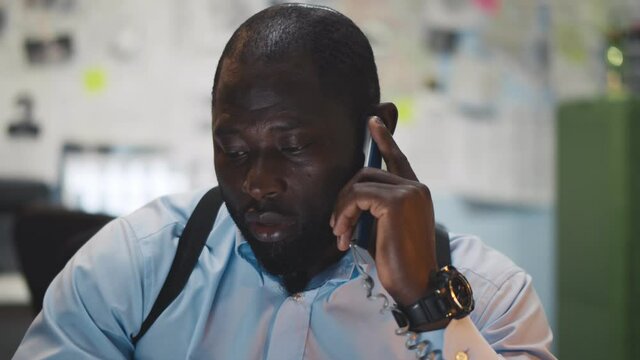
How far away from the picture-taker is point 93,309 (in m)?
1.00

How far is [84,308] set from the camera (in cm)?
99

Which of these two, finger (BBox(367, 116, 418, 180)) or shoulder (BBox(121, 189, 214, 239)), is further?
shoulder (BBox(121, 189, 214, 239))

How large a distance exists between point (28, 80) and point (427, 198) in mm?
1895

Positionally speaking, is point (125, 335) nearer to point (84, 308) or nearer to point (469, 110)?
point (84, 308)

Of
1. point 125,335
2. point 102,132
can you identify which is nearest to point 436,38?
point 102,132

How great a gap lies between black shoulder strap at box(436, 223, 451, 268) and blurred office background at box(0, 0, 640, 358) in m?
1.49

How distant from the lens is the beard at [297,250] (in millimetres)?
998

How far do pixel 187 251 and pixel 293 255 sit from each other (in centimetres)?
17

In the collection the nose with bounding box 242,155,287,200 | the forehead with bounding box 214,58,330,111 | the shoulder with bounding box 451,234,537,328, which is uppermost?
the forehead with bounding box 214,58,330,111

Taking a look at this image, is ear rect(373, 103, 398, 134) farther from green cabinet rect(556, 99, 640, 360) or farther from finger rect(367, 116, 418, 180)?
green cabinet rect(556, 99, 640, 360)

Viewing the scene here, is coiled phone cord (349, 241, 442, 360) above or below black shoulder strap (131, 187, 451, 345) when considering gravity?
below

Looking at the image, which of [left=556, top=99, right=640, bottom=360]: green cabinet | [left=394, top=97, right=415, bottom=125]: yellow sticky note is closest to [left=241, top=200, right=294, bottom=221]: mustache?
[left=394, top=97, right=415, bottom=125]: yellow sticky note

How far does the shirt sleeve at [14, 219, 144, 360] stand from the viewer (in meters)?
0.97

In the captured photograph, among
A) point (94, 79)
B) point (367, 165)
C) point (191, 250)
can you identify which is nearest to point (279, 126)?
point (367, 165)
